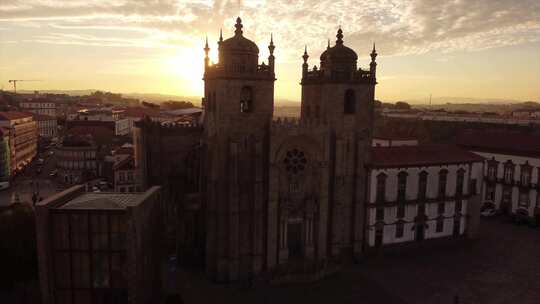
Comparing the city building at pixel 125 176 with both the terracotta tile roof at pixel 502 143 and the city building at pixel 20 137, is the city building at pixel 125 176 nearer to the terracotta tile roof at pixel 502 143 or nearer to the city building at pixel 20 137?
the city building at pixel 20 137

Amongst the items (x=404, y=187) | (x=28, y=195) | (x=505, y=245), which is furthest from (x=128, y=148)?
(x=505, y=245)

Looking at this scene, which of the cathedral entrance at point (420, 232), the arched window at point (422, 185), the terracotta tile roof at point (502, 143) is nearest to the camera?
the arched window at point (422, 185)

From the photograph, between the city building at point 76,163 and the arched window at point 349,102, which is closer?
the arched window at point 349,102

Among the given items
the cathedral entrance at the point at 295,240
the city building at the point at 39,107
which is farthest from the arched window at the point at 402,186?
the city building at the point at 39,107

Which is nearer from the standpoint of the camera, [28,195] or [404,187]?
[404,187]

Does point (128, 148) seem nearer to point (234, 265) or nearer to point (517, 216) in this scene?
point (234, 265)

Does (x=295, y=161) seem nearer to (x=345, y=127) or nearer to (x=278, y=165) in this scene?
(x=278, y=165)
